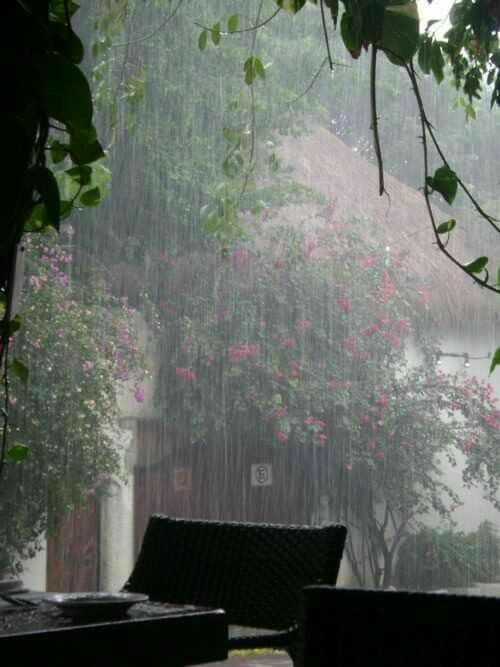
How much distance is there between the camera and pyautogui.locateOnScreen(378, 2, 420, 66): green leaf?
38.4 inches

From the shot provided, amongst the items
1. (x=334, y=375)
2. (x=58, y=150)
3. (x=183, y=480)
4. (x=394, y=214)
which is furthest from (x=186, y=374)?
(x=58, y=150)

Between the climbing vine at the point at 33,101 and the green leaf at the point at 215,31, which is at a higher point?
the green leaf at the point at 215,31

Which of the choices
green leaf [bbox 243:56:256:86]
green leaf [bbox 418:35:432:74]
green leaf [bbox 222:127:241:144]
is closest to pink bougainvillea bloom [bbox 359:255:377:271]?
green leaf [bbox 222:127:241:144]

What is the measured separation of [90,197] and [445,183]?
1.11 feet

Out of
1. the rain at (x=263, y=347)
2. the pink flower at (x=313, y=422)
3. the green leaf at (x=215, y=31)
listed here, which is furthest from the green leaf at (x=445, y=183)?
the pink flower at (x=313, y=422)

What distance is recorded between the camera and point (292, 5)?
43.7 inches

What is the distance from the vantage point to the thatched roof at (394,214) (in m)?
7.46

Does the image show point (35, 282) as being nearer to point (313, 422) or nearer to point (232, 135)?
point (313, 422)

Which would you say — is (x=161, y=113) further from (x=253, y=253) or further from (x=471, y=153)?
(x=471, y=153)

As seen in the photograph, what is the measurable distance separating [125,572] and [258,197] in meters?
2.30

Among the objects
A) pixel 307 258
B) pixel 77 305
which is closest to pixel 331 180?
pixel 307 258

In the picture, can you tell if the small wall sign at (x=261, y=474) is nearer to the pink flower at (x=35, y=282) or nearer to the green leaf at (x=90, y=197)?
the pink flower at (x=35, y=282)

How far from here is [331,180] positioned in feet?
25.2

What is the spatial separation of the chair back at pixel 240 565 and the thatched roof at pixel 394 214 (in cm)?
537
